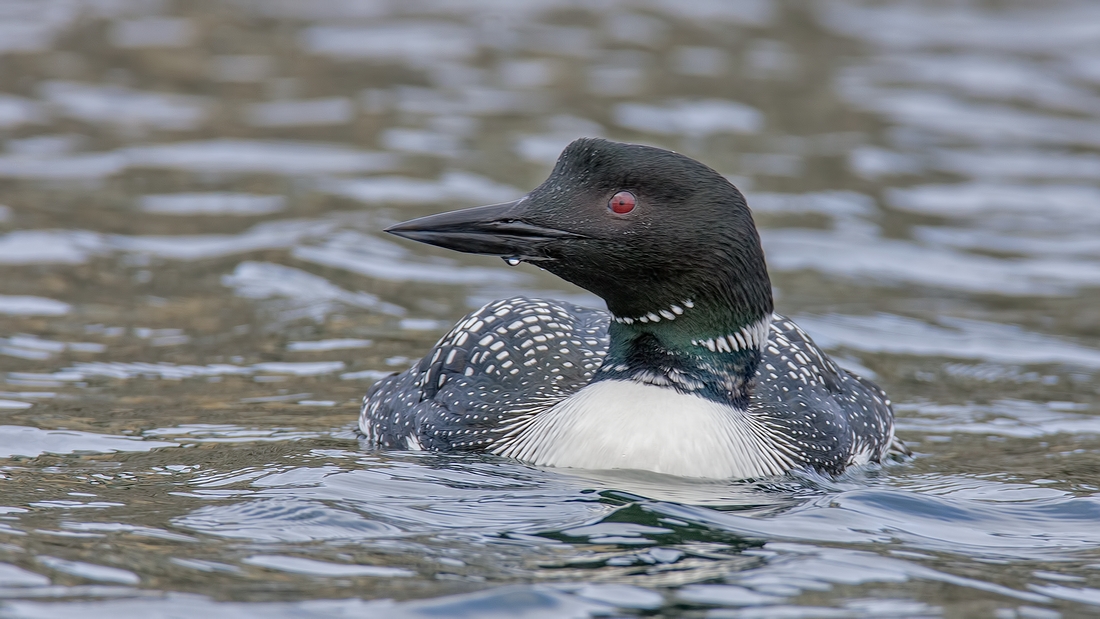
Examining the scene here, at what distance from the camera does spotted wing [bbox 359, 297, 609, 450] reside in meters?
6.01

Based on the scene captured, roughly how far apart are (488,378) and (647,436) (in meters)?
1.00

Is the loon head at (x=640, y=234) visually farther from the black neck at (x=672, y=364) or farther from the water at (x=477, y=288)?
the water at (x=477, y=288)

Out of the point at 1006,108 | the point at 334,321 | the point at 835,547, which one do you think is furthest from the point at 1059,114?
the point at 835,547

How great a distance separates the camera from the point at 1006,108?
13977 mm

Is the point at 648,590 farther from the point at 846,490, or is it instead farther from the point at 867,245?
the point at 867,245

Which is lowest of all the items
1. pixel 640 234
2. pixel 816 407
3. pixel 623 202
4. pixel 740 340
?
pixel 816 407

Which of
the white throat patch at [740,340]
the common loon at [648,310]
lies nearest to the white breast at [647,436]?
the common loon at [648,310]

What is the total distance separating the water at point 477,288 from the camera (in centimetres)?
460

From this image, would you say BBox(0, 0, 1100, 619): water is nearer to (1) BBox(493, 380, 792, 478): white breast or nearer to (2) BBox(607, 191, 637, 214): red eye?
(1) BBox(493, 380, 792, 478): white breast

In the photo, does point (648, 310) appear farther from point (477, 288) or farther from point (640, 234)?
point (477, 288)

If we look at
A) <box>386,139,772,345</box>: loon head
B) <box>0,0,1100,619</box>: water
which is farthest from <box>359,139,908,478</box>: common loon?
<box>0,0,1100,619</box>: water

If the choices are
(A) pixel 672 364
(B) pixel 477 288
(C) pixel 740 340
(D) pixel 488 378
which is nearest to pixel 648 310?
(A) pixel 672 364

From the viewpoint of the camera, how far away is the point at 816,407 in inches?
243

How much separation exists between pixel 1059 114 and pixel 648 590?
10.7 meters
